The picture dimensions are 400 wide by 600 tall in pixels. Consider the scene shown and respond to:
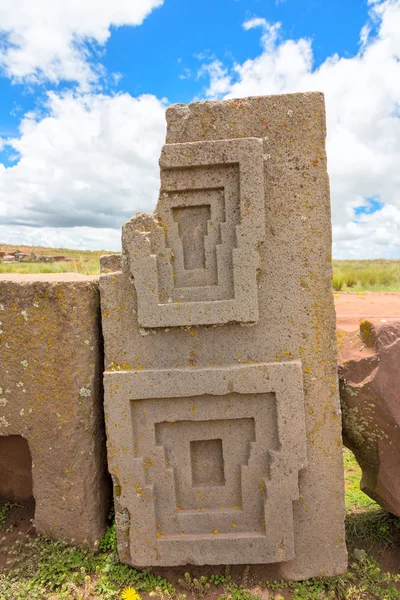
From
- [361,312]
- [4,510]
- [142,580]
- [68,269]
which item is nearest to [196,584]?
[142,580]

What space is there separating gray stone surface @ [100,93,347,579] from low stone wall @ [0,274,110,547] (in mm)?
166

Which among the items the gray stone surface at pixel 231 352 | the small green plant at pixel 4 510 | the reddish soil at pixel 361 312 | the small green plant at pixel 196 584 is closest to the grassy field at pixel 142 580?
the small green plant at pixel 196 584

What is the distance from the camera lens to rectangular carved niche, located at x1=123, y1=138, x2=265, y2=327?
2.22 meters

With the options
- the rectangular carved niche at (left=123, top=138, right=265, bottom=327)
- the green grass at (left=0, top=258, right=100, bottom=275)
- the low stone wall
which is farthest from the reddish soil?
the green grass at (left=0, top=258, right=100, bottom=275)

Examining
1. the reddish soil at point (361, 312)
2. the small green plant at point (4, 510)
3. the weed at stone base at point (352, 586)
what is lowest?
the weed at stone base at point (352, 586)

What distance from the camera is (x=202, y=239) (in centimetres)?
234

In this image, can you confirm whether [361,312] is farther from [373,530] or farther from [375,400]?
[373,530]

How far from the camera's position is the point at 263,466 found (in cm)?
236

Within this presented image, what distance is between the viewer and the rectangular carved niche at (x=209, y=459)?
231 centimetres

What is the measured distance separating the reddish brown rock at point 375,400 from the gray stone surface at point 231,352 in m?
0.21

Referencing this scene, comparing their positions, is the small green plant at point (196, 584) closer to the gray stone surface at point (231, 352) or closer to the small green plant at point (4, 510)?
the gray stone surface at point (231, 352)

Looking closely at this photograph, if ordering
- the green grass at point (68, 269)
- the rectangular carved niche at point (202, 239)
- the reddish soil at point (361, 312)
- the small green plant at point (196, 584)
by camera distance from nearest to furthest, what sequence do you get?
the rectangular carved niche at point (202, 239) → the small green plant at point (196, 584) → the reddish soil at point (361, 312) → the green grass at point (68, 269)

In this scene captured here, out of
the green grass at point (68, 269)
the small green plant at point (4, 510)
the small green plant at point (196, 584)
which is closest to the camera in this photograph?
the small green plant at point (196, 584)

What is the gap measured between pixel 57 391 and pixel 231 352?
1027 millimetres
